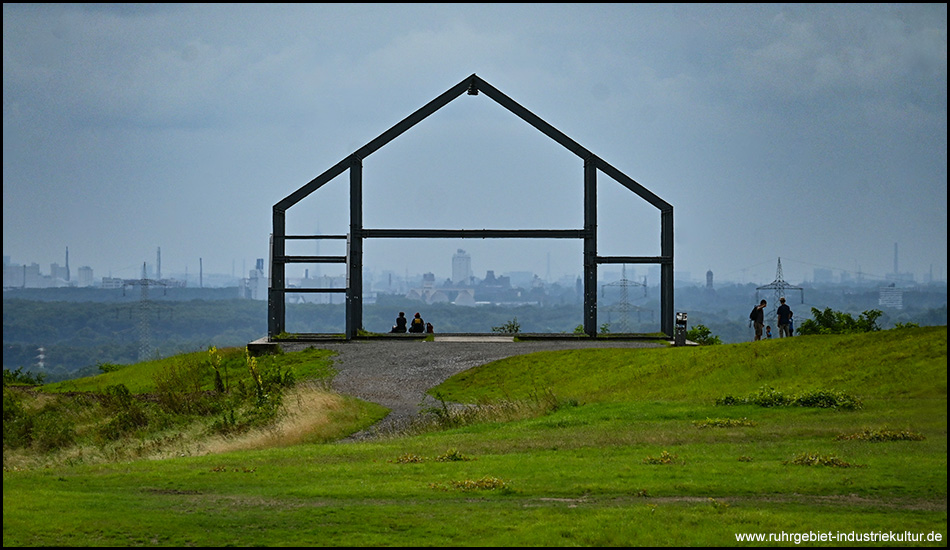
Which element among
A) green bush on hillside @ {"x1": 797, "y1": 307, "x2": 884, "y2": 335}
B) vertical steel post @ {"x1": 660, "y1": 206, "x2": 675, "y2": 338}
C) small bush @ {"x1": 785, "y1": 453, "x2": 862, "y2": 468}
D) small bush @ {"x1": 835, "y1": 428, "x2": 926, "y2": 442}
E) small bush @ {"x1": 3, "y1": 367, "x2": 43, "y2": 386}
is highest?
vertical steel post @ {"x1": 660, "y1": 206, "x2": 675, "y2": 338}

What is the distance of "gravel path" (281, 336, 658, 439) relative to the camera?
25.9 metres

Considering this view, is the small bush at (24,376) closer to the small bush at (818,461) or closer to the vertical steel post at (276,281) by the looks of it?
the vertical steel post at (276,281)

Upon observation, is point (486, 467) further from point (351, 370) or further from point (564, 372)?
point (351, 370)

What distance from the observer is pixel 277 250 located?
3862 centimetres

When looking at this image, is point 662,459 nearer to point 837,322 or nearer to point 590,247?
point 837,322

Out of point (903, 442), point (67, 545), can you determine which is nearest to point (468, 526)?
point (67, 545)

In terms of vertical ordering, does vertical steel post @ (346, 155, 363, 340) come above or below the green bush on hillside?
above

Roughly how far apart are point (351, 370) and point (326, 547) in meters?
21.4

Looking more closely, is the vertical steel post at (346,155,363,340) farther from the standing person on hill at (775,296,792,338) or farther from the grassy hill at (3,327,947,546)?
the standing person on hill at (775,296,792,338)

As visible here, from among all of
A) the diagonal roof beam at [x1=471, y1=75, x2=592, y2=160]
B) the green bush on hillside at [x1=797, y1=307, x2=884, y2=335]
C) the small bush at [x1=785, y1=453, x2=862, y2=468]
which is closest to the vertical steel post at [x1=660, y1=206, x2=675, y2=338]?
the diagonal roof beam at [x1=471, y1=75, x2=592, y2=160]

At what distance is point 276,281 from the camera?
1497 inches

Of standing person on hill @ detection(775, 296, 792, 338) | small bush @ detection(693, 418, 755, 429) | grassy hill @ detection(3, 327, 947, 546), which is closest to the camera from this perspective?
grassy hill @ detection(3, 327, 947, 546)

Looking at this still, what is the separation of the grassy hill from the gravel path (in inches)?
71.1

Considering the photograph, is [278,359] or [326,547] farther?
[278,359]
